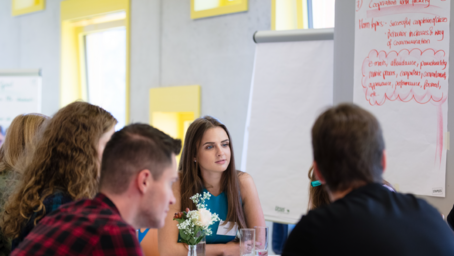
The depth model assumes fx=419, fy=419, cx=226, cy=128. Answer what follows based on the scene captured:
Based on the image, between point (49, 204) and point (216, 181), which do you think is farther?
point (216, 181)

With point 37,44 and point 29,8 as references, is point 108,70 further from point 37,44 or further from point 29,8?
point 29,8

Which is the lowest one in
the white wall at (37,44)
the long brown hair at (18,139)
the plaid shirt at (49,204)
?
the plaid shirt at (49,204)

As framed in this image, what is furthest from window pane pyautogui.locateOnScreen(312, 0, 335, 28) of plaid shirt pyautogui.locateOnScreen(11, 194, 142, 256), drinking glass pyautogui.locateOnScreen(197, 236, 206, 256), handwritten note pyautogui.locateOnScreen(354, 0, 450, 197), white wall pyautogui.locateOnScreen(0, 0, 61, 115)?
white wall pyautogui.locateOnScreen(0, 0, 61, 115)

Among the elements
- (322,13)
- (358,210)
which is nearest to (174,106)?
(322,13)

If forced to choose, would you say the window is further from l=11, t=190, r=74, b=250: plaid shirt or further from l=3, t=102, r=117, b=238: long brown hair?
l=11, t=190, r=74, b=250: plaid shirt

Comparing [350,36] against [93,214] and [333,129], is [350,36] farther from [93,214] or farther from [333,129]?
[93,214]

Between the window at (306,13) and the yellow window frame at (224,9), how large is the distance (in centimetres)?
38

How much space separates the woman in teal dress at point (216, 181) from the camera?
8.00 ft

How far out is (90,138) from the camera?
1.62 meters

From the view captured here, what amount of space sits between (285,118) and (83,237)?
2.35m

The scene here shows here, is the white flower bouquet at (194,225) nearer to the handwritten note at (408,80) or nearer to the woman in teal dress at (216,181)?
the woman in teal dress at (216,181)

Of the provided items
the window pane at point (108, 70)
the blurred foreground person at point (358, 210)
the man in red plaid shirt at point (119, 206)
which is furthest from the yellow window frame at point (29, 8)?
the blurred foreground person at point (358, 210)

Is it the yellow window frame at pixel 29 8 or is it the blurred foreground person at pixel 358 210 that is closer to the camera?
the blurred foreground person at pixel 358 210

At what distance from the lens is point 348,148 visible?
3.50ft
